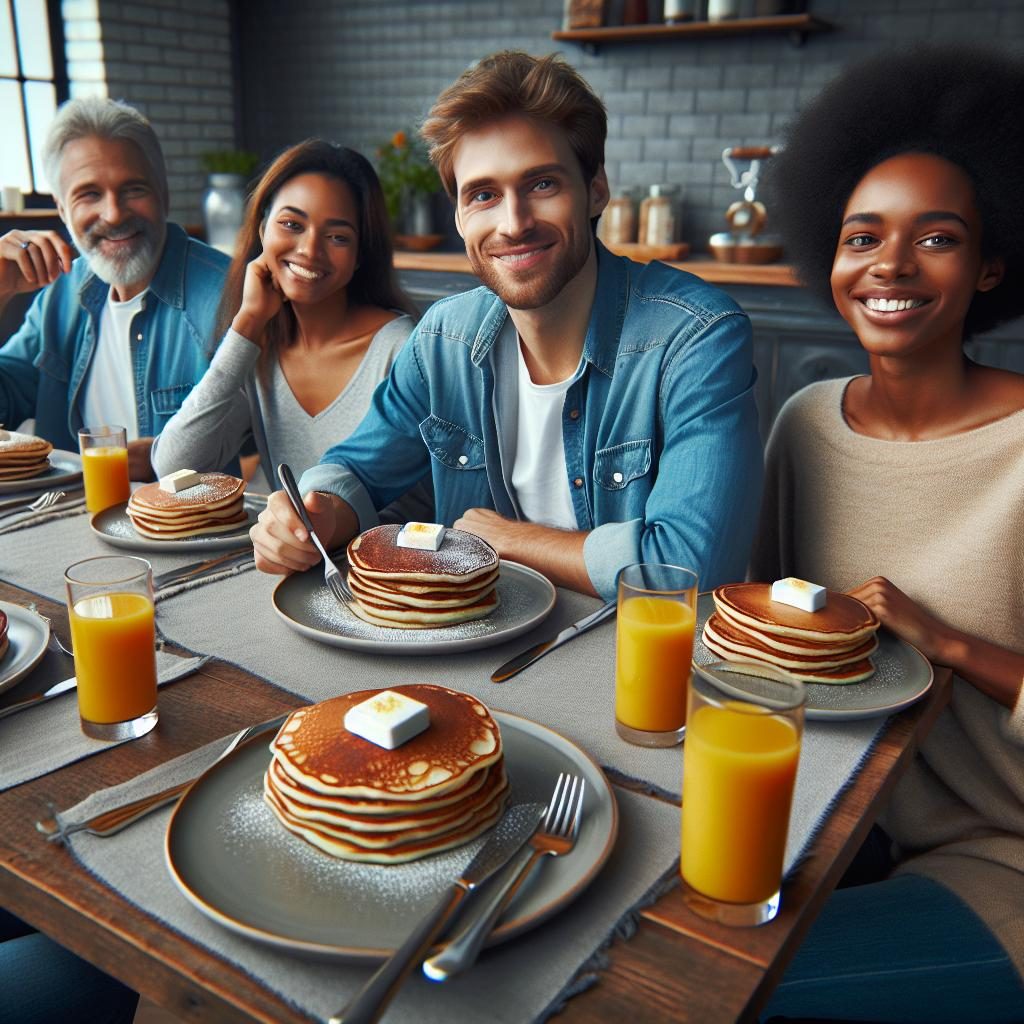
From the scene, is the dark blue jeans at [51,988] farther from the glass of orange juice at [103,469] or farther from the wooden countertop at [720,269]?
the wooden countertop at [720,269]

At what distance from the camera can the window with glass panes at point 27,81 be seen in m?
4.98

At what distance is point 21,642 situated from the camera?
3.82ft

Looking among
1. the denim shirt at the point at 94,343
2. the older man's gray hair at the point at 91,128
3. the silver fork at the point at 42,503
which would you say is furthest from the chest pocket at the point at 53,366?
the silver fork at the point at 42,503

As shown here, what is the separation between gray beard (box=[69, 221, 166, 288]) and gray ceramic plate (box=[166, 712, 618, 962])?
2025 mm

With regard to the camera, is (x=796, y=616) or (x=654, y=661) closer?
(x=654, y=661)

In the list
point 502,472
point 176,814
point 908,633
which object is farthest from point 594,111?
point 176,814

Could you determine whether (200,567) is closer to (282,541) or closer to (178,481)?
(282,541)

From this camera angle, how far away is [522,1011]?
2.10ft

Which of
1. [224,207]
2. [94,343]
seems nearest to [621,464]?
[94,343]

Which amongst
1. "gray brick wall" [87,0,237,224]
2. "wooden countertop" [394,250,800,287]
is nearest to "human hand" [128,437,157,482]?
"wooden countertop" [394,250,800,287]

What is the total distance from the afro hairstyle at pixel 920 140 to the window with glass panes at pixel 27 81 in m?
4.52

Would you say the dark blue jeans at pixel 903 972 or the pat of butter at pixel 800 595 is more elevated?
the pat of butter at pixel 800 595

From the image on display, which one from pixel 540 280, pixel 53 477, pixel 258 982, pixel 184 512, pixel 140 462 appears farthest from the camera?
pixel 140 462

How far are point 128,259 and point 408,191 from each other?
275 cm
